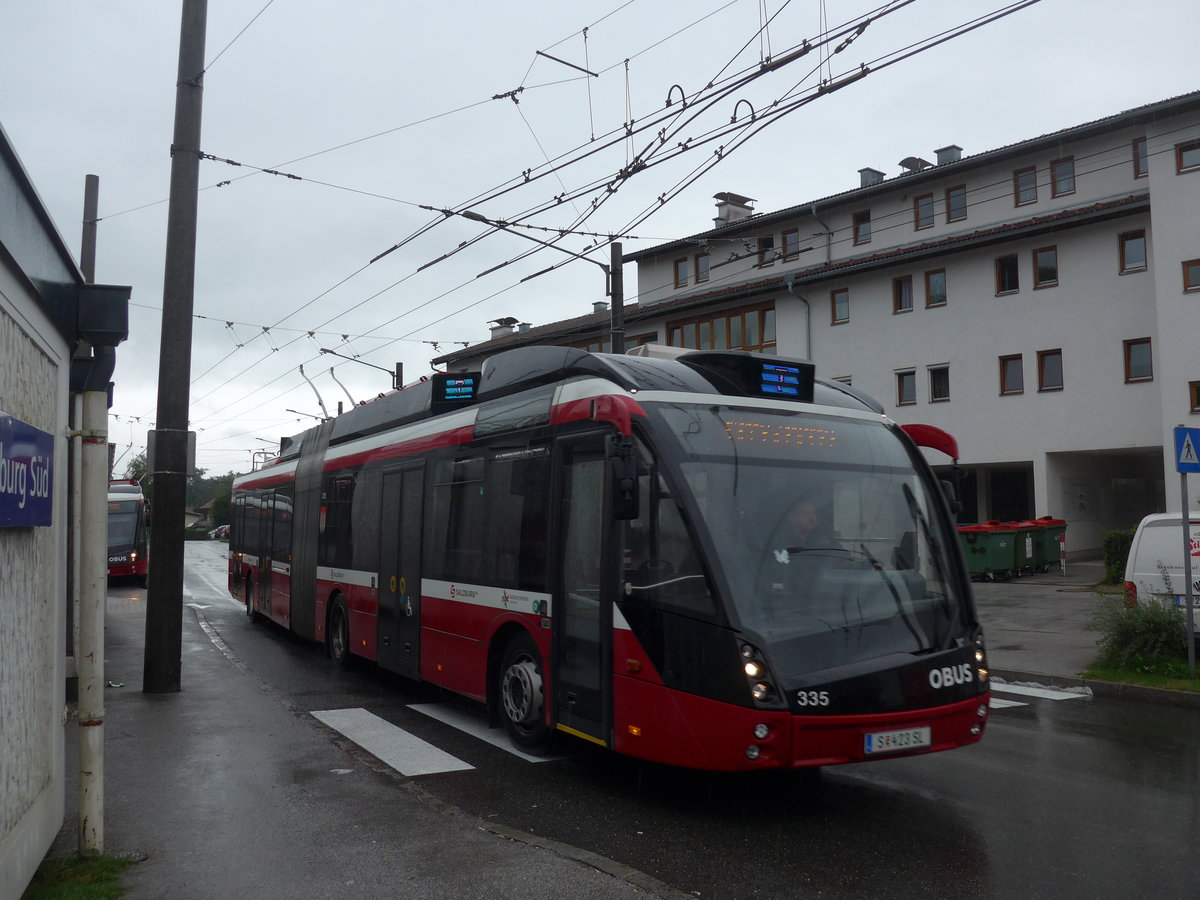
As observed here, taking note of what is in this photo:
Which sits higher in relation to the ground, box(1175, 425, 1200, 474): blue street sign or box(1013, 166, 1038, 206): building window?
box(1013, 166, 1038, 206): building window

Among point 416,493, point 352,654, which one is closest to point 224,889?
point 416,493

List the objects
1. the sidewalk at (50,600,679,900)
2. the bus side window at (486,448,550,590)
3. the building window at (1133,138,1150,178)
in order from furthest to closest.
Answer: the building window at (1133,138,1150,178), the bus side window at (486,448,550,590), the sidewalk at (50,600,679,900)

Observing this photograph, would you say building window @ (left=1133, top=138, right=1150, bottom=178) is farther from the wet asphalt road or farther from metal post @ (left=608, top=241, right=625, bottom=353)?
the wet asphalt road

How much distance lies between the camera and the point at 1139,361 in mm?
28484

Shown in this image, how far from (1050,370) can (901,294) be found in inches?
227

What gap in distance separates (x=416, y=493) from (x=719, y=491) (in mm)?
4908

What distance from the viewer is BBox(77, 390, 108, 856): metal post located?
5336mm

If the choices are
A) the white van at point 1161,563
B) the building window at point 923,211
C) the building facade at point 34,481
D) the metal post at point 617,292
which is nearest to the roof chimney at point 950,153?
the building window at point 923,211

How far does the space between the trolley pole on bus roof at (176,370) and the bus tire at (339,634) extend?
77.7 inches

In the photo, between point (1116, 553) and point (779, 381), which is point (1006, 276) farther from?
point (779, 381)

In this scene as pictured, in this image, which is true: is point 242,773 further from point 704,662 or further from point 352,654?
point 352,654

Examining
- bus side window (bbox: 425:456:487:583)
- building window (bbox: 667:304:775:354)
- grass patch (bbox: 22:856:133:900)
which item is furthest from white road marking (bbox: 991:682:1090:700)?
building window (bbox: 667:304:775:354)

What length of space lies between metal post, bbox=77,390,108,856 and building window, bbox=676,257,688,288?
38.6m

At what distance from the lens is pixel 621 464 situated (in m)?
6.39
